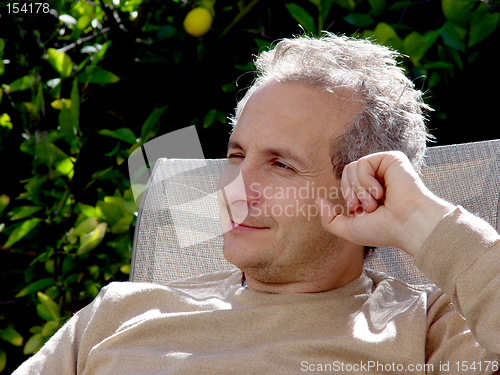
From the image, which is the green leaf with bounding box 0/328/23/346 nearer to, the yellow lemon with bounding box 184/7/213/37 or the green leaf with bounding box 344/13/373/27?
the yellow lemon with bounding box 184/7/213/37

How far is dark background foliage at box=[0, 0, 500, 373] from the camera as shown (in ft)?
6.99

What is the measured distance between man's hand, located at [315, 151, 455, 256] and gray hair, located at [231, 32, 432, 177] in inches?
8.3

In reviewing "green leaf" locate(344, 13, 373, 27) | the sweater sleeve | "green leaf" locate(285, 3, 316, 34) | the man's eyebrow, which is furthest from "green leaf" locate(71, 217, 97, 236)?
the sweater sleeve

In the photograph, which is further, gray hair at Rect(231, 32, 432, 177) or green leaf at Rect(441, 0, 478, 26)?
green leaf at Rect(441, 0, 478, 26)

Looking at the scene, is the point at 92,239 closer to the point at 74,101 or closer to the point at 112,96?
the point at 74,101

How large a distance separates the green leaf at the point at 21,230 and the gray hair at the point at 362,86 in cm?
124

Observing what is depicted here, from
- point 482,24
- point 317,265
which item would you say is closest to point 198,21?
point 482,24

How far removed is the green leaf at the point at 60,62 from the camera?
2.15 meters

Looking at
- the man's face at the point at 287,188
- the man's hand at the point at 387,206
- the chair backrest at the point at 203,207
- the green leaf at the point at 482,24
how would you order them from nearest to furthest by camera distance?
the man's hand at the point at 387,206, the man's face at the point at 287,188, the chair backrest at the point at 203,207, the green leaf at the point at 482,24

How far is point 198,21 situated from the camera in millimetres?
2229

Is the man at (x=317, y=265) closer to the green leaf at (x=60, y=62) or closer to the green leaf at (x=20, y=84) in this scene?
the green leaf at (x=60, y=62)

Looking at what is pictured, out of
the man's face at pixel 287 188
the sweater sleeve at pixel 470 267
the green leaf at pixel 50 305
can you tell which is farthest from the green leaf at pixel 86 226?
the sweater sleeve at pixel 470 267

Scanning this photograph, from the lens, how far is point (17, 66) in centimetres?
230

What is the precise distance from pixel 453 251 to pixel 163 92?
1777 mm
